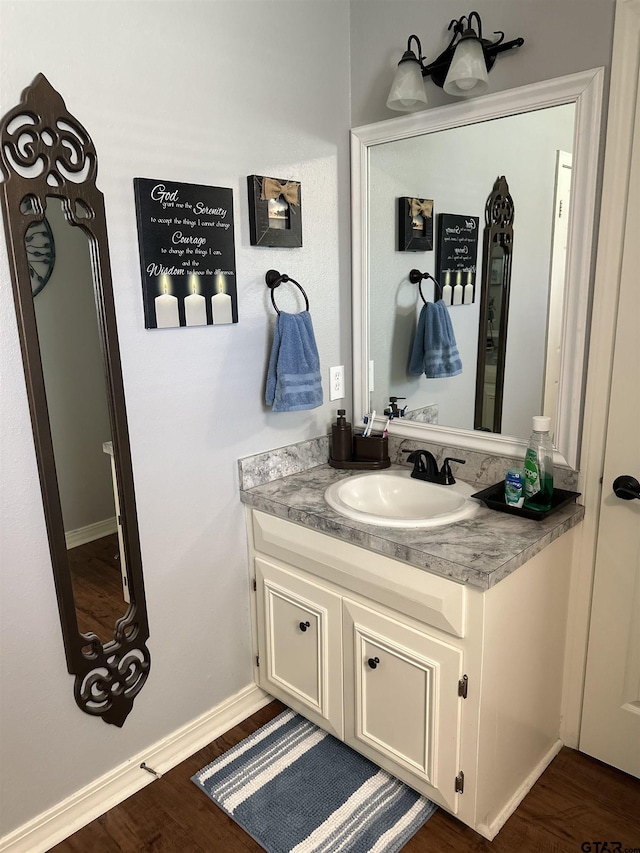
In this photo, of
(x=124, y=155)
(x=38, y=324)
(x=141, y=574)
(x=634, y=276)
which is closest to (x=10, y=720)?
(x=141, y=574)

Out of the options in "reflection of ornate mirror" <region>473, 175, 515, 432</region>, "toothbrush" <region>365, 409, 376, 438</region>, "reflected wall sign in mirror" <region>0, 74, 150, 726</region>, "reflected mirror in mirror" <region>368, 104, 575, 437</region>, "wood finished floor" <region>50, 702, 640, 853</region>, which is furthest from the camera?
"toothbrush" <region>365, 409, 376, 438</region>

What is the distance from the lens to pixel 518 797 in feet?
5.83

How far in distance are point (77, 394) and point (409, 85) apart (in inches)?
51.4

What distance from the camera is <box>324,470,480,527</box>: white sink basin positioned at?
185 cm

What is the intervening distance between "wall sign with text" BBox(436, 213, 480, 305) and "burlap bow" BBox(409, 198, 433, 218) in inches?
1.8

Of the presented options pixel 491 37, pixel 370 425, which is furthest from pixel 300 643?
pixel 491 37

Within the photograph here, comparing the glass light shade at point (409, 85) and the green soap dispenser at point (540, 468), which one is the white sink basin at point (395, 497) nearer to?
the green soap dispenser at point (540, 468)

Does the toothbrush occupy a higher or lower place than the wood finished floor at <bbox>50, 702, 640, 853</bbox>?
higher

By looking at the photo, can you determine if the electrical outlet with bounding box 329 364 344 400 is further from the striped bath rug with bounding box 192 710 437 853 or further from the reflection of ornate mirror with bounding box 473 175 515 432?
the striped bath rug with bounding box 192 710 437 853

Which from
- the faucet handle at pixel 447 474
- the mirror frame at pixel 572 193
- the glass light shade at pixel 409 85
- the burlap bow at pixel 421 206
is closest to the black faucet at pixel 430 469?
the faucet handle at pixel 447 474

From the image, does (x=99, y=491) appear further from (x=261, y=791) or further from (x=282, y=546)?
(x=261, y=791)

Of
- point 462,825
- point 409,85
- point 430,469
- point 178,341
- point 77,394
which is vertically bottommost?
point 462,825

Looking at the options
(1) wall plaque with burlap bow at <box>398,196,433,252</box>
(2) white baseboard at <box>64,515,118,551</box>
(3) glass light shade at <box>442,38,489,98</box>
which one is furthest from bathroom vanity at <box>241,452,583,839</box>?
(3) glass light shade at <box>442,38,489,98</box>

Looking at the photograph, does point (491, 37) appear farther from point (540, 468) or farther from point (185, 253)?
point (540, 468)
